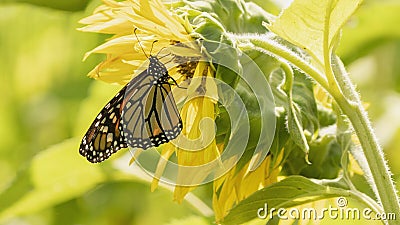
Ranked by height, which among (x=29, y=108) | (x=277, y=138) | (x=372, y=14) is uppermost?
(x=372, y=14)

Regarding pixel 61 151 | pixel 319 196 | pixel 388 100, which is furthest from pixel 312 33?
pixel 388 100

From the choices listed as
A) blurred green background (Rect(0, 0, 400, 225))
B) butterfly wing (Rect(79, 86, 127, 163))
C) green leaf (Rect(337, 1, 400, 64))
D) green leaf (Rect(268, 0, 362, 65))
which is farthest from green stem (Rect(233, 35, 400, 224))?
green leaf (Rect(337, 1, 400, 64))

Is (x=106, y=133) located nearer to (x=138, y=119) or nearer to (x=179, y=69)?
(x=138, y=119)

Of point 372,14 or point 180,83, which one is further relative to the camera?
point 372,14

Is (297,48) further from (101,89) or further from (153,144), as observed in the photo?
(101,89)

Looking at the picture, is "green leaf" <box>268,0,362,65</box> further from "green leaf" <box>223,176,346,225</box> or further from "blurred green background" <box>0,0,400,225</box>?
"blurred green background" <box>0,0,400,225</box>

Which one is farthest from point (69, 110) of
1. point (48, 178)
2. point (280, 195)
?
point (280, 195)
